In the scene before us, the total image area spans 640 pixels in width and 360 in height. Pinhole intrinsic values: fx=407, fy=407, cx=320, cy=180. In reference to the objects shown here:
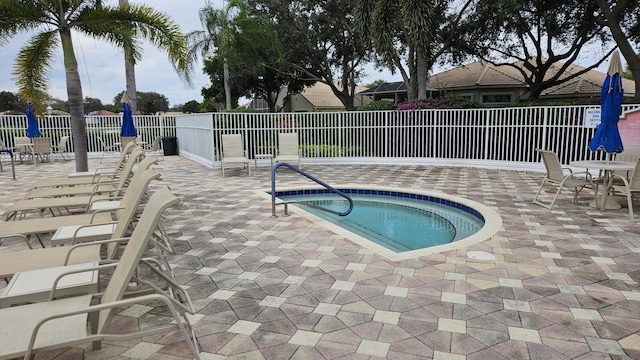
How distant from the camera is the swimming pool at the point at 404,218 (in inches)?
229

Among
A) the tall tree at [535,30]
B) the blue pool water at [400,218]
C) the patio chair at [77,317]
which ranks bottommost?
the blue pool water at [400,218]

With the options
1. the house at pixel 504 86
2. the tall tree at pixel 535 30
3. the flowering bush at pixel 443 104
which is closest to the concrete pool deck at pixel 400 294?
the flowering bush at pixel 443 104

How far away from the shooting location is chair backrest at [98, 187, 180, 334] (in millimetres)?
2141

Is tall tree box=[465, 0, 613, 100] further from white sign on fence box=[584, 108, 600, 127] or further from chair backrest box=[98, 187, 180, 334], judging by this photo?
chair backrest box=[98, 187, 180, 334]

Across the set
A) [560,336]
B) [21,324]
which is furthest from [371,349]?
[21,324]

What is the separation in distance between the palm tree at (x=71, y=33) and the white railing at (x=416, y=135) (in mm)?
3892

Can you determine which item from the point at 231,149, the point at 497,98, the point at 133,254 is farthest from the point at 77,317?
the point at 497,98

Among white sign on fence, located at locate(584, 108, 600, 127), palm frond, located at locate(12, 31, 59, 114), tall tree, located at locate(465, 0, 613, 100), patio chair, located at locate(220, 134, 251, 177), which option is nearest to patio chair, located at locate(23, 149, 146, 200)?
palm frond, located at locate(12, 31, 59, 114)

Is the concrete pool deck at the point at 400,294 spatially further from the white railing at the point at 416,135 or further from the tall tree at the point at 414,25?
the tall tree at the point at 414,25

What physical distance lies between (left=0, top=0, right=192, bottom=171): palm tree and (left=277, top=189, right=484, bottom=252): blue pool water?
14.5ft

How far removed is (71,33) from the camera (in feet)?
28.3

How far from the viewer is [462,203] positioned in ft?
24.4

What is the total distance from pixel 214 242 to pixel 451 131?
9.95 metres

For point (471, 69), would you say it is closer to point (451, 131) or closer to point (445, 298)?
point (451, 131)
